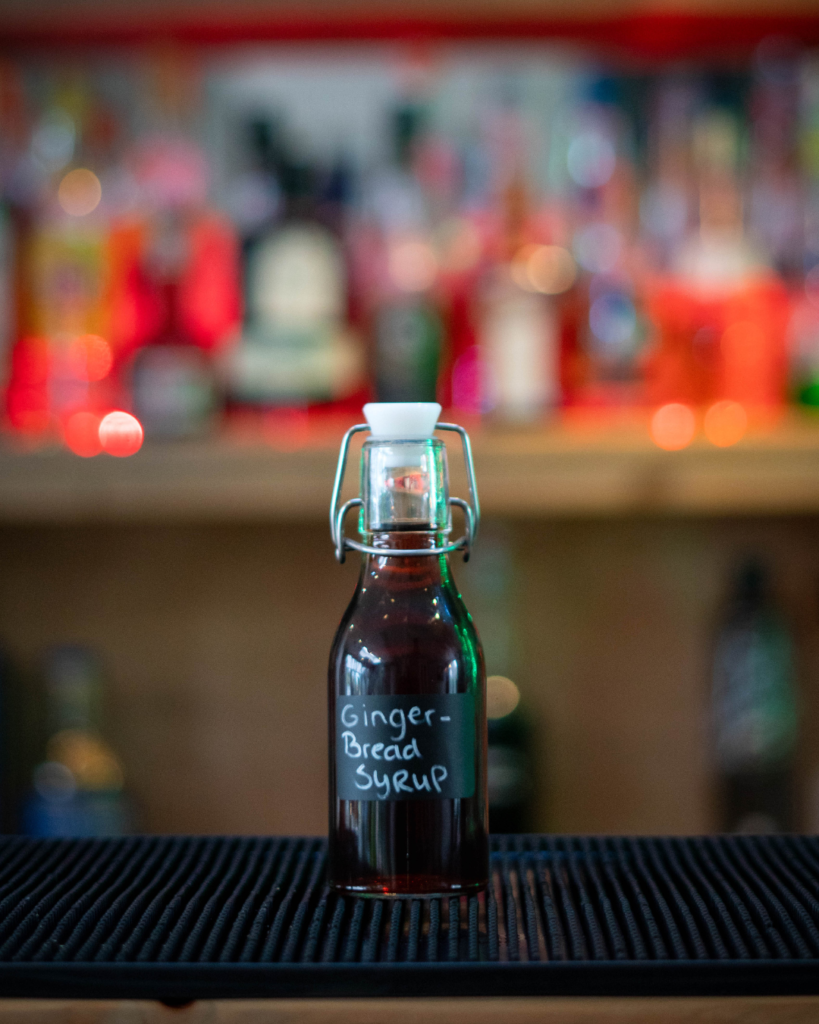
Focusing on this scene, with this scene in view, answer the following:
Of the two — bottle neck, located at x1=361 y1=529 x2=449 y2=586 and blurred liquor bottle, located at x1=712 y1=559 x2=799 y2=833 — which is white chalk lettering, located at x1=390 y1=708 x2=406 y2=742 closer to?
bottle neck, located at x1=361 y1=529 x2=449 y2=586

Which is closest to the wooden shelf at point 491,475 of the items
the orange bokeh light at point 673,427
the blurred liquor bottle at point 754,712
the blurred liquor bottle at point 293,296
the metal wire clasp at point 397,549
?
the orange bokeh light at point 673,427

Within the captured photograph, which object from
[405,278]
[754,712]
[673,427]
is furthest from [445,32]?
[754,712]

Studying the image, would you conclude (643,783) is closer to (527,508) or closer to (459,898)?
(527,508)

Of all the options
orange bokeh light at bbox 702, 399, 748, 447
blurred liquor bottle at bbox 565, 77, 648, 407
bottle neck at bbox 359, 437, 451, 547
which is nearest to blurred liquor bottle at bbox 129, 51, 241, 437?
blurred liquor bottle at bbox 565, 77, 648, 407

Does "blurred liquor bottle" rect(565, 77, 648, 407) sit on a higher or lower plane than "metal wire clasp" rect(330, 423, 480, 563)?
higher

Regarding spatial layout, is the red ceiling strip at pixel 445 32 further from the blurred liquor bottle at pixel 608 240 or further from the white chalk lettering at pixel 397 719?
the white chalk lettering at pixel 397 719
